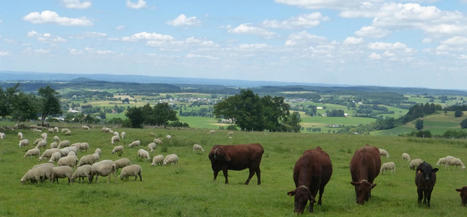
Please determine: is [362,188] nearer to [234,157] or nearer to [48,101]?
[234,157]

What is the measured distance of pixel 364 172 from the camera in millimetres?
16969

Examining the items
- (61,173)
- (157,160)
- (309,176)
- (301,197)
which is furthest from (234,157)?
(157,160)

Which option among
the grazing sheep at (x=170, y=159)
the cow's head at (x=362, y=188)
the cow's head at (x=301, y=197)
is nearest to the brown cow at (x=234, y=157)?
the cow's head at (x=362, y=188)

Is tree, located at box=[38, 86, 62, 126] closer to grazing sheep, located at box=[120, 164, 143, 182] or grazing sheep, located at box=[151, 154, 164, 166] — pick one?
grazing sheep, located at box=[151, 154, 164, 166]

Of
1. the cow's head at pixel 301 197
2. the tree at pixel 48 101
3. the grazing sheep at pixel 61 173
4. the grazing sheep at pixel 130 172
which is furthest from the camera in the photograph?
the tree at pixel 48 101

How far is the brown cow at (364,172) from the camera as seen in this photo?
1630 centimetres

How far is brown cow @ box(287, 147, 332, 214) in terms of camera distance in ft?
46.6

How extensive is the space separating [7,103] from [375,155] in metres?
54.8

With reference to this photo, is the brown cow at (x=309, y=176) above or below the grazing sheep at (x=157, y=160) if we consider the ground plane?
above

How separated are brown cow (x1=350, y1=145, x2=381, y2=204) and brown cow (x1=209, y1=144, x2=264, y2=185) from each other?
19.2 feet

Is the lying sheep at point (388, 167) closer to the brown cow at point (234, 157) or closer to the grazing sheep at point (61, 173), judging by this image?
the brown cow at point (234, 157)

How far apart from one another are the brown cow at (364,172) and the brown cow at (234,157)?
5.84m

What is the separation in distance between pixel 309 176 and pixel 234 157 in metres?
7.02

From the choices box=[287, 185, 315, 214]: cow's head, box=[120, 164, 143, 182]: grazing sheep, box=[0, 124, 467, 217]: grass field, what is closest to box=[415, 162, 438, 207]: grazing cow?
box=[0, 124, 467, 217]: grass field
